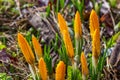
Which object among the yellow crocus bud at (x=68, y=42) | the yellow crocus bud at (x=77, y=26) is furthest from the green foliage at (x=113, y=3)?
the yellow crocus bud at (x=68, y=42)

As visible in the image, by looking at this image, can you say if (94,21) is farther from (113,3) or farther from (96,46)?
(113,3)

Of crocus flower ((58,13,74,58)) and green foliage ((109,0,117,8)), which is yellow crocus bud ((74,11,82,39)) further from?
green foliage ((109,0,117,8))

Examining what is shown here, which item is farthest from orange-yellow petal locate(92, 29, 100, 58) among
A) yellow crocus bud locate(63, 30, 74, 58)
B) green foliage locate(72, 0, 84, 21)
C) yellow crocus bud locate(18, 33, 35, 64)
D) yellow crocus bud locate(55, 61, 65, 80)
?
green foliage locate(72, 0, 84, 21)

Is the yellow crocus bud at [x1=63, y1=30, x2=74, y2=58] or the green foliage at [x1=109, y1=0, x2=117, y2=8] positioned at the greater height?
the yellow crocus bud at [x1=63, y1=30, x2=74, y2=58]

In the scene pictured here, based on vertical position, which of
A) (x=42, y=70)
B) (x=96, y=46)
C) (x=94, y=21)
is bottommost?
(x=42, y=70)

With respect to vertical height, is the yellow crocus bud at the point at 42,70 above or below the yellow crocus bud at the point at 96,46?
below

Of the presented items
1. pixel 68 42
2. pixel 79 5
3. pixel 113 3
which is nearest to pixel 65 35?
pixel 68 42

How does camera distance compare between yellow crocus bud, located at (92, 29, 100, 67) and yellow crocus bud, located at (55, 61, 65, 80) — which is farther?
yellow crocus bud, located at (92, 29, 100, 67)

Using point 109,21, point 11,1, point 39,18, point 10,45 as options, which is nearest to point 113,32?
point 109,21

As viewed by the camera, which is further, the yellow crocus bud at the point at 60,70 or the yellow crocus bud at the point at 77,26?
the yellow crocus bud at the point at 77,26

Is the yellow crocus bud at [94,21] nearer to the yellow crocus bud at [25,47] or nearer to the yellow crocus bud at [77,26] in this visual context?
the yellow crocus bud at [77,26]

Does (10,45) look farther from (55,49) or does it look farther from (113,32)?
(113,32)
